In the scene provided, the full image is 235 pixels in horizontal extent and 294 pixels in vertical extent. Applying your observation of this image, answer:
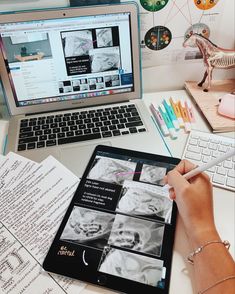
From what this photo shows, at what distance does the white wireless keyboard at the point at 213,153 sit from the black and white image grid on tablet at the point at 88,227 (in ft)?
0.80

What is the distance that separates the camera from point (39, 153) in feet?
2.28

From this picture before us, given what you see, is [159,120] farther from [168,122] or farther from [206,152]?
[206,152]

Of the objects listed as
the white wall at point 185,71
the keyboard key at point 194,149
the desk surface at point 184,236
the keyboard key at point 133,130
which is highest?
the white wall at point 185,71

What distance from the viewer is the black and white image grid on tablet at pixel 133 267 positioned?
0.47 meters

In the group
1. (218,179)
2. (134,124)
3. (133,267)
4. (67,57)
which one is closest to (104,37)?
(67,57)

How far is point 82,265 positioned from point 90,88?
48cm

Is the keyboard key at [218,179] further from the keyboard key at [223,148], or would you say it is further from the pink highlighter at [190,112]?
the pink highlighter at [190,112]

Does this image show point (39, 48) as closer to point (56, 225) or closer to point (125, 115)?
point (125, 115)

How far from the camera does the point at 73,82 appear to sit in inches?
30.7

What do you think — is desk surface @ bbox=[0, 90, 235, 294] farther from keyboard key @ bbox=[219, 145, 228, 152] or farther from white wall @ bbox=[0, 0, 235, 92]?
white wall @ bbox=[0, 0, 235, 92]

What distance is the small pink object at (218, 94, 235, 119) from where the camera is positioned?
0.77 metres

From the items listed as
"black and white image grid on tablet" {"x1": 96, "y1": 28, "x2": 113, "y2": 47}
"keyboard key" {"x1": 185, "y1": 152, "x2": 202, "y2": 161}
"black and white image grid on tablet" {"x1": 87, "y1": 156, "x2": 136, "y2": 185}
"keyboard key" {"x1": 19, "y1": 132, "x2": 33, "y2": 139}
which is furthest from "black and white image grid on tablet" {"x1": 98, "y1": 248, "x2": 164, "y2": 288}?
"black and white image grid on tablet" {"x1": 96, "y1": 28, "x2": 113, "y2": 47}

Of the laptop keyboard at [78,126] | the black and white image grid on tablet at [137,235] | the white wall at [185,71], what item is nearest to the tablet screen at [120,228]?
the black and white image grid on tablet at [137,235]

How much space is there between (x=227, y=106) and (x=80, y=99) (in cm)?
40
